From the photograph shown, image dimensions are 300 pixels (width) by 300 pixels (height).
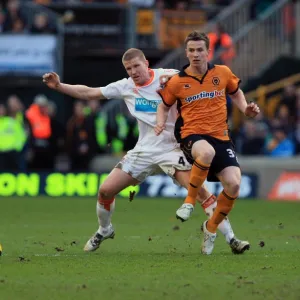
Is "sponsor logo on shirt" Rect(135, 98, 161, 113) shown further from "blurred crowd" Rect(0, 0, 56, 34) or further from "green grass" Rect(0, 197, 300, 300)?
"blurred crowd" Rect(0, 0, 56, 34)

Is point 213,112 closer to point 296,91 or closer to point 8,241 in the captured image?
point 8,241

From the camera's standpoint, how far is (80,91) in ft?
38.3

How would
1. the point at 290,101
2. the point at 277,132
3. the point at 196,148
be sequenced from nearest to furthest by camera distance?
the point at 196,148, the point at 277,132, the point at 290,101

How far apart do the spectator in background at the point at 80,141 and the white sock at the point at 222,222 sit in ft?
39.8

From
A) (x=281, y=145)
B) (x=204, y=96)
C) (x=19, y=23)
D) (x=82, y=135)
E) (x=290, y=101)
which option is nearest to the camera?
(x=204, y=96)

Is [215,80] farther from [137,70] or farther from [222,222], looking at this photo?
[222,222]

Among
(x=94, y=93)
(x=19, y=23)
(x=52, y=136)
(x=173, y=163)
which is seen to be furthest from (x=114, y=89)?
(x=19, y=23)

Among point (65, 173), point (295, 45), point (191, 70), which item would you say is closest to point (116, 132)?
point (65, 173)

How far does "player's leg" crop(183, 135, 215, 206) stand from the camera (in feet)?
35.7

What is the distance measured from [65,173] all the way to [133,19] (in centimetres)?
675

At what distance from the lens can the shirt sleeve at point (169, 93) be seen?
11266 mm

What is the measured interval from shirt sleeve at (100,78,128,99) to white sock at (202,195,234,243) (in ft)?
4.86

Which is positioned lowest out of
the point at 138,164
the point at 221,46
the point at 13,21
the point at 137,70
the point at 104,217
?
the point at 104,217

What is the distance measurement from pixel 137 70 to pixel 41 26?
15.2 metres
